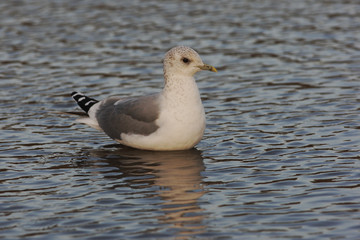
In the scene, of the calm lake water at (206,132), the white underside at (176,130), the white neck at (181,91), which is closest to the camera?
the calm lake water at (206,132)

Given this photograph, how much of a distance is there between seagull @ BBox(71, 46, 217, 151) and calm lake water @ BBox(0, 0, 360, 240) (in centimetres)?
29

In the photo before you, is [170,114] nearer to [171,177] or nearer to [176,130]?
[176,130]

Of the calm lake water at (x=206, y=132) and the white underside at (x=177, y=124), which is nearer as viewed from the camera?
the calm lake water at (x=206, y=132)

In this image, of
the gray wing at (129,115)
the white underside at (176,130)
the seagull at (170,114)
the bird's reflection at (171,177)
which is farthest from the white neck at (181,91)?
the bird's reflection at (171,177)

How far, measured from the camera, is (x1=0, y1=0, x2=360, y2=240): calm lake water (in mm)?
8047

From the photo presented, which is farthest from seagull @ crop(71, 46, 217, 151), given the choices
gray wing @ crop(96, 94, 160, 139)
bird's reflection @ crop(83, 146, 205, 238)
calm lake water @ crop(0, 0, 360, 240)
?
calm lake water @ crop(0, 0, 360, 240)

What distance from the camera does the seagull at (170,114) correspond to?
1048cm

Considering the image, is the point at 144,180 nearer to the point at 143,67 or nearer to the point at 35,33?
the point at 143,67

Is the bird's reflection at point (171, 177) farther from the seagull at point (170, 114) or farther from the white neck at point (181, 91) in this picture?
the white neck at point (181, 91)

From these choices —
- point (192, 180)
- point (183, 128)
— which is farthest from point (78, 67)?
point (192, 180)

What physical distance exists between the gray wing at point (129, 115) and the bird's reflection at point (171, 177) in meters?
0.37

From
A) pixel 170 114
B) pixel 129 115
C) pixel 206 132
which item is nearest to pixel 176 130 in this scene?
pixel 170 114

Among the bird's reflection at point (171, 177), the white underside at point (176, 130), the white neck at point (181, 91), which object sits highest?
the white neck at point (181, 91)

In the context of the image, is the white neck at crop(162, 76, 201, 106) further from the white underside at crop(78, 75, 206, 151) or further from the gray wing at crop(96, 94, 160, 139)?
the gray wing at crop(96, 94, 160, 139)
